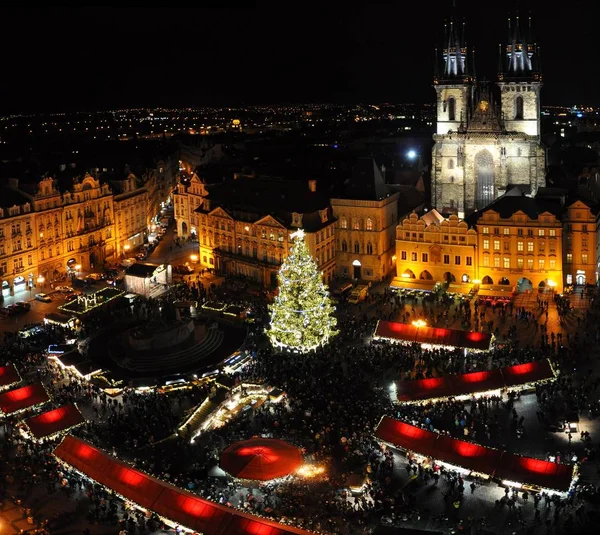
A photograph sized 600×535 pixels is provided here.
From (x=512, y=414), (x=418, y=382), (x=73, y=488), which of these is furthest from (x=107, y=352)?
(x=512, y=414)

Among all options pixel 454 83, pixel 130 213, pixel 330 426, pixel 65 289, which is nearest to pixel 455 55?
pixel 454 83

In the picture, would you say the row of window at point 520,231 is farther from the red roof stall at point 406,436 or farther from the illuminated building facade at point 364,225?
the red roof stall at point 406,436

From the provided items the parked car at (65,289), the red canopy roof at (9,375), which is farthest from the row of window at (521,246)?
the red canopy roof at (9,375)

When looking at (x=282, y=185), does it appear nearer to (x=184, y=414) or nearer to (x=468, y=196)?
(x=468, y=196)

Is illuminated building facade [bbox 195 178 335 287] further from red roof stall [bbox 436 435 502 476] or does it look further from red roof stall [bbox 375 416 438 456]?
red roof stall [bbox 436 435 502 476]

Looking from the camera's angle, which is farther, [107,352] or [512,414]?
[107,352]

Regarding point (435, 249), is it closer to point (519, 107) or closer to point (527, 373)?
point (519, 107)

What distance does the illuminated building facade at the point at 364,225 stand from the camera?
264 ft

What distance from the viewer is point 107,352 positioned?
60.2 m

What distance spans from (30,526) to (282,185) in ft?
163

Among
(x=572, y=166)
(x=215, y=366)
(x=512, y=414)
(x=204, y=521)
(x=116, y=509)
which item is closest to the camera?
(x=204, y=521)

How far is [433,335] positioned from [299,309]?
9.98 metres

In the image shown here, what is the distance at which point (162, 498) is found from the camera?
1528 inches

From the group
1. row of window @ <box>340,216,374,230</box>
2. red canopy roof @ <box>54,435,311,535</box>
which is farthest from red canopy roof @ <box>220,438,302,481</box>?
row of window @ <box>340,216,374,230</box>
